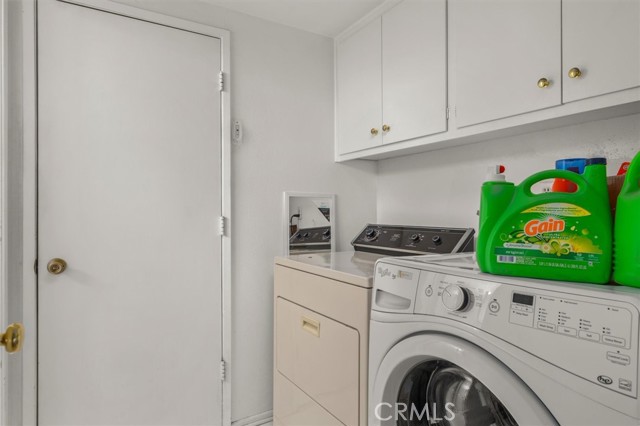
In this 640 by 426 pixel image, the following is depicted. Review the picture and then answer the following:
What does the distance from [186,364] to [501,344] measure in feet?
5.29

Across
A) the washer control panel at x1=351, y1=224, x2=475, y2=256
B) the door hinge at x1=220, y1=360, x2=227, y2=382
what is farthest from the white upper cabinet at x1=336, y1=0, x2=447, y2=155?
the door hinge at x1=220, y1=360, x2=227, y2=382

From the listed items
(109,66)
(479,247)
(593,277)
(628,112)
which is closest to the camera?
(593,277)

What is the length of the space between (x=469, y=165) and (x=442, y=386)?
1.16 m

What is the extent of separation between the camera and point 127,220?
5.82 ft

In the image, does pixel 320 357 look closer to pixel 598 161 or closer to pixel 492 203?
pixel 492 203

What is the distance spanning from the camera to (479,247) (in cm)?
96

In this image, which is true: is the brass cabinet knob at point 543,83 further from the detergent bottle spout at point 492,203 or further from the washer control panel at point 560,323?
the washer control panel at point 560,323

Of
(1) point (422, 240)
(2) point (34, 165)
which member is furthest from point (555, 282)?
(2) point (34, 165)

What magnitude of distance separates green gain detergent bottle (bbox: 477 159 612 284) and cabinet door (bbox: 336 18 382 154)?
1118mm

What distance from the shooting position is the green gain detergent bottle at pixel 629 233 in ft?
2.41

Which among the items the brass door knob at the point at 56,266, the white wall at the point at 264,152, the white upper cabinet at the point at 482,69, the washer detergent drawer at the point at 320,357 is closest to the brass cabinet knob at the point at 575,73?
the white upper cabinet at the point at 482,69

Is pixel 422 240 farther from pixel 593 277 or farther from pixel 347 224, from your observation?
pixel 593 277

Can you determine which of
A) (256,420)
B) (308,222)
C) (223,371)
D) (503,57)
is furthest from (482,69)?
(256,420)

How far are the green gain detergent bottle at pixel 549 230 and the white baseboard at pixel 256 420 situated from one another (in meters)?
1.71
